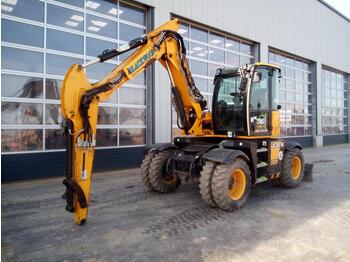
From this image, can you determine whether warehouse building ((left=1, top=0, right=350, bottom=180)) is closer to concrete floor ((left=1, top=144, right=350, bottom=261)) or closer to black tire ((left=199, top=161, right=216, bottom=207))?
concrete floor ((left=1, top=144, right=350, bottom=261))

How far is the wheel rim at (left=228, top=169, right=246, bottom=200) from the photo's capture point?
5226 millimetres

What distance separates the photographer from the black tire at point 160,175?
5965mm

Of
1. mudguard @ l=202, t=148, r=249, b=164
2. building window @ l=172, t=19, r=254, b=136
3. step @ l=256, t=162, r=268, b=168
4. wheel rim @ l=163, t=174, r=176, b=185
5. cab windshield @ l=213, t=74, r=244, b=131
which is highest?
building window @ l=172, t=19, r=254, b=136

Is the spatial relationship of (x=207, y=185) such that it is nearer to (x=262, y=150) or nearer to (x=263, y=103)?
(x=262, y=150)

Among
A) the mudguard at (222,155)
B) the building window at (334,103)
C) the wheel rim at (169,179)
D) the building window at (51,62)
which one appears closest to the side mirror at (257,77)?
the mudguard at (222,155)

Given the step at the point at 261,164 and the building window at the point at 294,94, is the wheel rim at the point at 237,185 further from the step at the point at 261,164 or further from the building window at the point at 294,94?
the building window at the point at 294,94

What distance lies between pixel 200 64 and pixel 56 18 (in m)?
5.43

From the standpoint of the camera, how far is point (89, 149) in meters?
4.16

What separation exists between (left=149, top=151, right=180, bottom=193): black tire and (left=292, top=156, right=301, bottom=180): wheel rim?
2.99 m

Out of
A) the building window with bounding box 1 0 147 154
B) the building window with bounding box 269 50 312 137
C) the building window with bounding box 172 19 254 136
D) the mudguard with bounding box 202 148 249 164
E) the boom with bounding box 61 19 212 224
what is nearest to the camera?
the boom with bounding box 61 19 212 224

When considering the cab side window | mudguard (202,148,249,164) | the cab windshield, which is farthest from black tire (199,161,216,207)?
the cab side window

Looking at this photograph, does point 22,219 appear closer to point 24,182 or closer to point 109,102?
point 24,182

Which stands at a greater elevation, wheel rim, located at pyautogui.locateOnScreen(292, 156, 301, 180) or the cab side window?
the cab side window

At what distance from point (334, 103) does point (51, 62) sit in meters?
18.8
